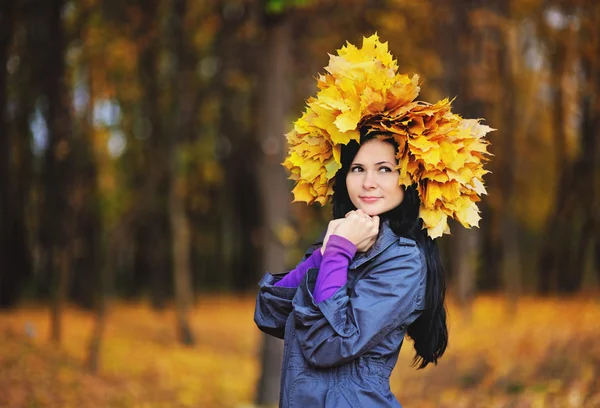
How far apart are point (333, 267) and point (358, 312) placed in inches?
7.5

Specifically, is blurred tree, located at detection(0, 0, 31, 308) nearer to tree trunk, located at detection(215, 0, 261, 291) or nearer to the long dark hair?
tree trunk, located at detection(215, 0, 261, 291)

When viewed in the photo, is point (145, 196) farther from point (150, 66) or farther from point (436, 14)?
point (436, 14)

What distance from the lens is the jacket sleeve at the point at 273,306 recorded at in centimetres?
295

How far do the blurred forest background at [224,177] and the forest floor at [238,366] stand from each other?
1.8 inches

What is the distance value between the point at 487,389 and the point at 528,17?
10068 mm

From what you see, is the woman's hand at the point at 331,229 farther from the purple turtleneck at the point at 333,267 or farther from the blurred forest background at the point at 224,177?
the blurred forest background at the point at 224,177

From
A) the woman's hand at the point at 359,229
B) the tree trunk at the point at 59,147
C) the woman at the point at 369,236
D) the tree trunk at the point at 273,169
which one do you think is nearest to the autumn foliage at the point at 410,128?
the woman at the point at 369,236

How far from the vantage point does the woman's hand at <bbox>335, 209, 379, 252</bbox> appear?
2818 mm

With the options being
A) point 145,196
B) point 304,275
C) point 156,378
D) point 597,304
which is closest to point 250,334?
point 145,196

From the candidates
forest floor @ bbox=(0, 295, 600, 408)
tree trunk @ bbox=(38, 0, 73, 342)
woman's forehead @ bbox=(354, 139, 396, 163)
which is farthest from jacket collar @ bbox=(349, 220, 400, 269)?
tree trunk @ bbox=(38, 0, 73, 342)

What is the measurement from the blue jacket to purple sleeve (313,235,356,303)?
3 centimetres

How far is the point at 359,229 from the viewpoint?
9.28 ft

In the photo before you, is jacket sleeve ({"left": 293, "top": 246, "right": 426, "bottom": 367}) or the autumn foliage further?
the autumn foliage

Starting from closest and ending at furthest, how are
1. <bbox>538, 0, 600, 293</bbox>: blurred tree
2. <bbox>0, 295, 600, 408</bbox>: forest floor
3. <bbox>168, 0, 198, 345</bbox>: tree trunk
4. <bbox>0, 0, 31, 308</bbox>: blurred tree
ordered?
<bbox>0, 295, 600, 408</bbox>: forest floor < <bbox>0, 0, 31, 308</bbox>: blurred tree < <bbox>168, 0, 198, 345</bbox>: tree trunk < <bbox>538, 0, 600, 293</bbox>: blurred tree
